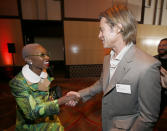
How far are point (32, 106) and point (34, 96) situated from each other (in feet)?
0.52

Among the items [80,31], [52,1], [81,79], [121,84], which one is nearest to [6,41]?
[52,1]

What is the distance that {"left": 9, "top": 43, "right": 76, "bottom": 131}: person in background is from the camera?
1.03 m

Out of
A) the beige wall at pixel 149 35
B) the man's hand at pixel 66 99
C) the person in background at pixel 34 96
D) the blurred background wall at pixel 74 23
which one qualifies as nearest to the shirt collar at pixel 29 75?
the person in background at pixel 34 96

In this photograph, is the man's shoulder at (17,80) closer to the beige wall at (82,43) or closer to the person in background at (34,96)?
the person in background at (34,96)

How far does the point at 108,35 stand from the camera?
986mm

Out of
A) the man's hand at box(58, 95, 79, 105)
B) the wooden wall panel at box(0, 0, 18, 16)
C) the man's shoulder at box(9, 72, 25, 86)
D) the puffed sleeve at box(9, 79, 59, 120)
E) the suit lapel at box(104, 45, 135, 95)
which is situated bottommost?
the man's hand at box(58, 95, 79, 105)

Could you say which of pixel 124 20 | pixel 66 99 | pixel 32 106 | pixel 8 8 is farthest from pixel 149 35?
pixel 8 8

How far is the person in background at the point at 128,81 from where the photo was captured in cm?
76

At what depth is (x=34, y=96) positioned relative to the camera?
116 centimetres

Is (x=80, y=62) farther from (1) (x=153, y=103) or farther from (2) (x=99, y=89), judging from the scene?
(1) (x=153, y=103)

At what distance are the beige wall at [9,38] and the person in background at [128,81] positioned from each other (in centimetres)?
593

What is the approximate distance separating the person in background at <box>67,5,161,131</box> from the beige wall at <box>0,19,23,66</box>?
5.93 m

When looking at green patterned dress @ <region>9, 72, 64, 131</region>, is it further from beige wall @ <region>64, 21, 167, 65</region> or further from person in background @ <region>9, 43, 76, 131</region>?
beige wall @ <region>64, 21, 167, 65</region>

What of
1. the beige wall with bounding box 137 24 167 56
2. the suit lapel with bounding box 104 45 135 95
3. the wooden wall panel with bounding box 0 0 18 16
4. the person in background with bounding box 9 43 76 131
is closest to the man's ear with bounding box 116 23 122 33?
the suit lapel with bounding box 104 45 135 95
